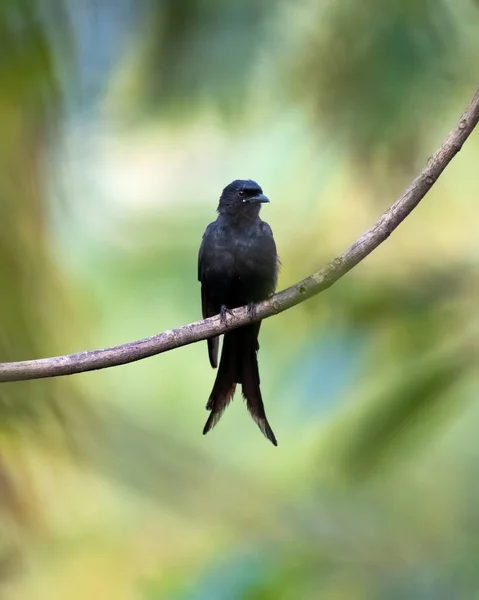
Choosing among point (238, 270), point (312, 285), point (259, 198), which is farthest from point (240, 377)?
point (312, 285)

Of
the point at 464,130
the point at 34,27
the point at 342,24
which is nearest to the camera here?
the point at 34,27

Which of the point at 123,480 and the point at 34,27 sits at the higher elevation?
the point at 34,27

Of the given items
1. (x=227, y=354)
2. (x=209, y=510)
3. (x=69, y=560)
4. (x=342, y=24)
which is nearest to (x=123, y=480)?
(x=209, y=510)

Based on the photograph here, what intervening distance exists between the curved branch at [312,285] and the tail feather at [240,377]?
52cm

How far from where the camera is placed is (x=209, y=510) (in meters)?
1.78

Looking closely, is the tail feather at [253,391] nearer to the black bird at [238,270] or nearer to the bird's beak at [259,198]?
the black bird at [238,270]

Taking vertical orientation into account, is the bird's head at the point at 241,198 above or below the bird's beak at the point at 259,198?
above

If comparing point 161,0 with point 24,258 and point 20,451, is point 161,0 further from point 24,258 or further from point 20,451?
point 20,451

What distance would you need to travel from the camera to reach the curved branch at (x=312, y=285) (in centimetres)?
132

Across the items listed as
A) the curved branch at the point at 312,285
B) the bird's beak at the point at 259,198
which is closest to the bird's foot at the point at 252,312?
the curved branch at the point at 312,285

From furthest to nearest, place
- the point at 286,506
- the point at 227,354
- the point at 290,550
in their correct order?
the point at 227,354
the point at 286,506
the point at 290,550

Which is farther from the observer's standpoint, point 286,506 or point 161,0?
point 286,506

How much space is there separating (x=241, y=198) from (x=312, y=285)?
0.90m

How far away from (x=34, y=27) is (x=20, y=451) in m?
0.79
